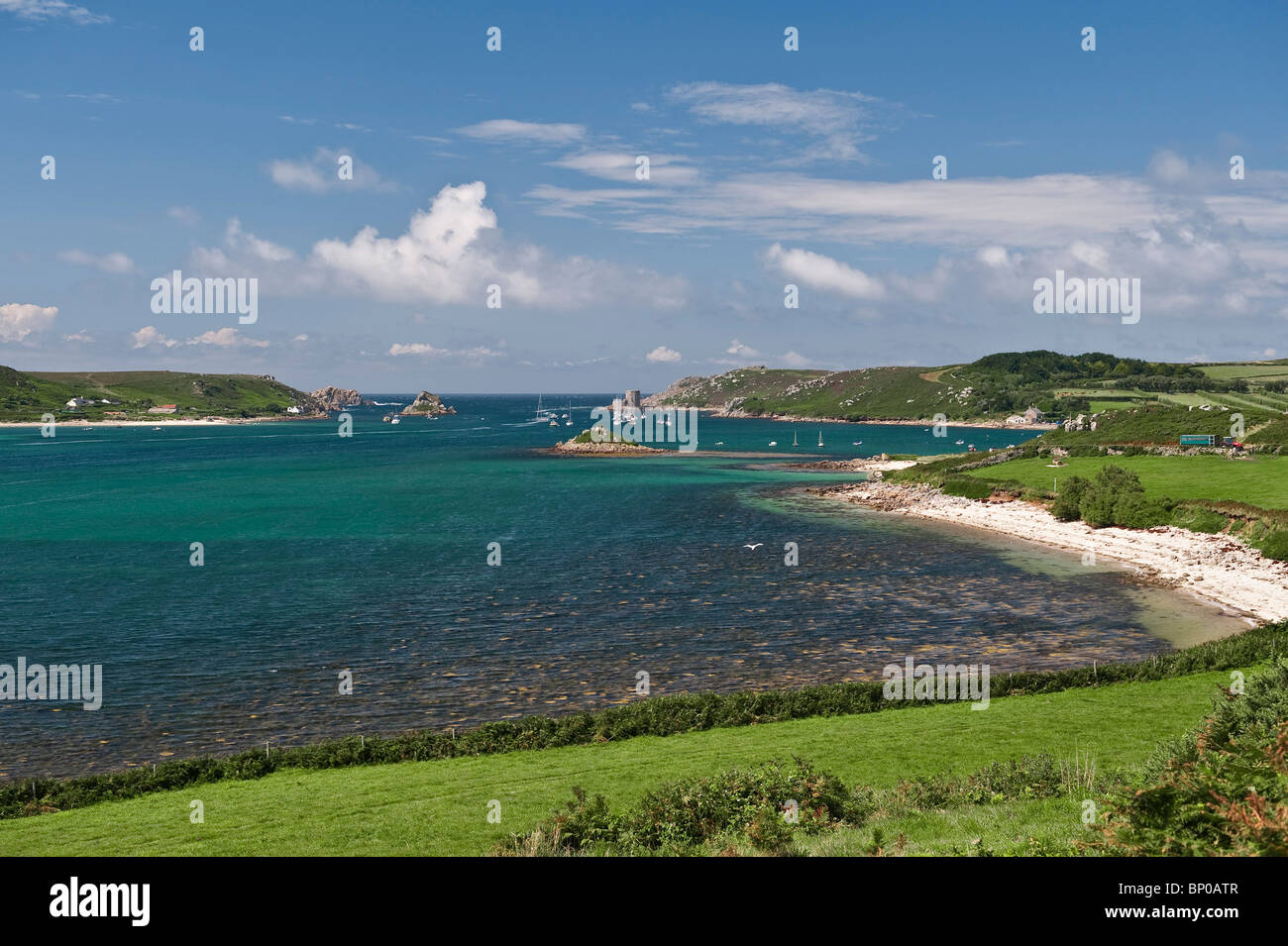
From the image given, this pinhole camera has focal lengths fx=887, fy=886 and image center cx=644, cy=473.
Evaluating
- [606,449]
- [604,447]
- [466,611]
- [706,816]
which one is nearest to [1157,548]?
[466,611]

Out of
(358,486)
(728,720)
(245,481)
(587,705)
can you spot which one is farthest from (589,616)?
(245,481)

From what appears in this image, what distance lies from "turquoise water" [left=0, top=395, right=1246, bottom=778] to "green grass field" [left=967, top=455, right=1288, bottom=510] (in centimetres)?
1996

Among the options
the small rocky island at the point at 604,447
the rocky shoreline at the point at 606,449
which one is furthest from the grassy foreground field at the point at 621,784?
the small rocky island at the point at 604,447

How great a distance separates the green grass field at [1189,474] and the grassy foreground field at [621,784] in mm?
50636

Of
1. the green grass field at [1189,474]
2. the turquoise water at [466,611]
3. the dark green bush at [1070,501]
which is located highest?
the green grass field at [1189,474]

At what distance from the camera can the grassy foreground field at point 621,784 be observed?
813 inches

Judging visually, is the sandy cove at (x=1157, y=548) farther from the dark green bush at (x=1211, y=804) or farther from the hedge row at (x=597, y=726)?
the dark green bush at (x=1211, y=804)

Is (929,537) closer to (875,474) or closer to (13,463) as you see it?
(875,474)

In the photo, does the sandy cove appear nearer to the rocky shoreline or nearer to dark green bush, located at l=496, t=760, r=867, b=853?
dark green bush, located at l=496, t=760, r=867, b=853

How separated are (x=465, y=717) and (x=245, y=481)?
116 metres

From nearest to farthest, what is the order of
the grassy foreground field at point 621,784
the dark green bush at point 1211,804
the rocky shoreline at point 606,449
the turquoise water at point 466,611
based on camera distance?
1. the dark green bush at point 1211,804
2. the grassy foreground field at point 621,784
3. the turquoise water at point 466,611
4. the rocky shoreline at point 606,449

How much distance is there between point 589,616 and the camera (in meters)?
→ 53.4

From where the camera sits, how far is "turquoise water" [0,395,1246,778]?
123 feet

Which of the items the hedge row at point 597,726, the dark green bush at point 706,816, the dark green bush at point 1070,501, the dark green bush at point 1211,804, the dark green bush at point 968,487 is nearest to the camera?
the dark green bush at point 1211,804
